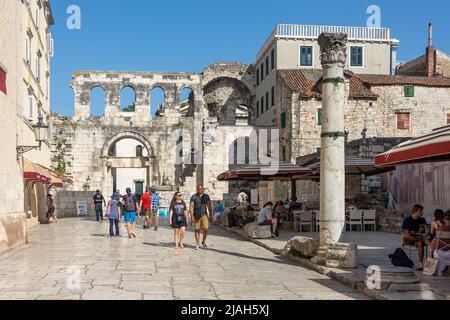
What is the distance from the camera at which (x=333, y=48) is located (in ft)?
36.6

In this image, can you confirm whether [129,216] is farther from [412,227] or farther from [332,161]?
[412,227]

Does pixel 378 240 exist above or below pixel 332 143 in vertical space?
below

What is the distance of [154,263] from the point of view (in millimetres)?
11078

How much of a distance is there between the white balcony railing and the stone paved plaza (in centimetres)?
2501

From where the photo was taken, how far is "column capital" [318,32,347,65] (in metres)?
11.2

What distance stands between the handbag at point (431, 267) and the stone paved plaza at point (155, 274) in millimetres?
1585

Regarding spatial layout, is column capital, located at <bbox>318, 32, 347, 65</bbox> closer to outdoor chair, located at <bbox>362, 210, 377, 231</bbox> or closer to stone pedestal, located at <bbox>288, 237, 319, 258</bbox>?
stone pedestal, located at <bbox>288, 237, 319, 258</bbox>

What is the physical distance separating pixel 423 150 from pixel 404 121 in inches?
1092

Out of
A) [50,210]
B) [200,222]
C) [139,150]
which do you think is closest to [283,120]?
[50,210]

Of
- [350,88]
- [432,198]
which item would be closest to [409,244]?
[432,198]

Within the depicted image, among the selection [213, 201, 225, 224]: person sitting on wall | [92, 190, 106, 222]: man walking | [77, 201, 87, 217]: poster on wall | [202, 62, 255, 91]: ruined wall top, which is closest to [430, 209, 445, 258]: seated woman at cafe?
[213, 201, 225, 224]: person sitting on wall

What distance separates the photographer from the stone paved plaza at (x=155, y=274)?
7855 mm

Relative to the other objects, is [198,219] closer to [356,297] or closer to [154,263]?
[154,263]

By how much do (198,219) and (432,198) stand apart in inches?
374
